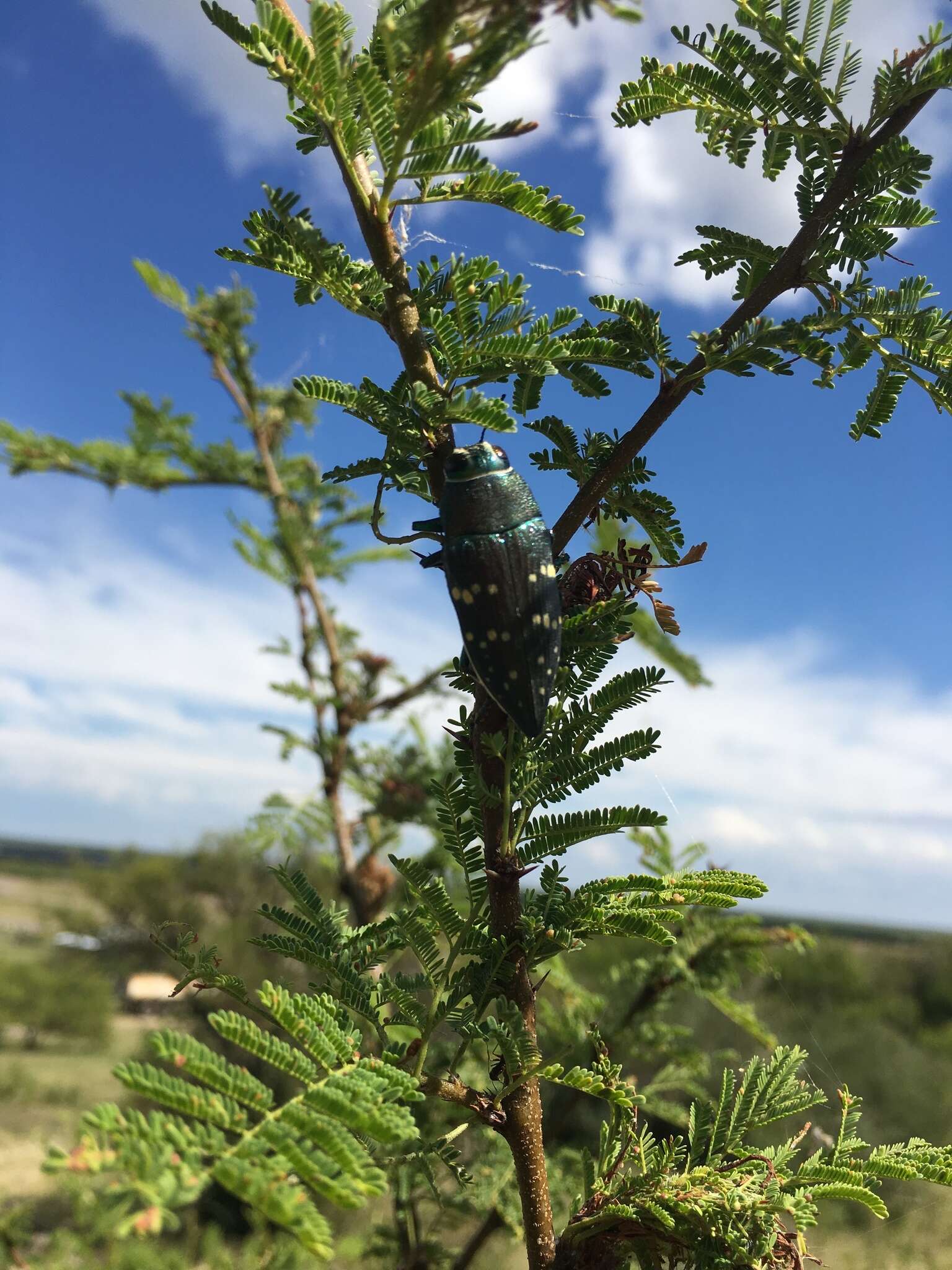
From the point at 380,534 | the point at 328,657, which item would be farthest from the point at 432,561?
the point at 328,657

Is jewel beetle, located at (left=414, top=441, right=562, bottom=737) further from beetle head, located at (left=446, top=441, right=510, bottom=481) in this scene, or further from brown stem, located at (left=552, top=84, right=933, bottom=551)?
brown stem, located at (left=552, top=84, right=933, bottom=551)

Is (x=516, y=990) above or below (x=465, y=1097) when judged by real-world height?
above

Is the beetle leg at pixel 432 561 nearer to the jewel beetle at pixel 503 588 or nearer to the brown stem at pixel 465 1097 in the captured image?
the jewel beetle at pixel 503 588

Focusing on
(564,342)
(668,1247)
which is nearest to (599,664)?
(564,342)

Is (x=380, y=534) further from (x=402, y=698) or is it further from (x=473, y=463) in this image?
(x=402, y=698)

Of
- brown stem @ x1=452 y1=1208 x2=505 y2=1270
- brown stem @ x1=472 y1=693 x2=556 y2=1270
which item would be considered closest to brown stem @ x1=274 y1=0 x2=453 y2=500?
brown stem @ x1=472 y1=693 x2=556 y2=1270

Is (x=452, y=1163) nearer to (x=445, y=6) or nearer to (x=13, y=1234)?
(x=445, y=6)

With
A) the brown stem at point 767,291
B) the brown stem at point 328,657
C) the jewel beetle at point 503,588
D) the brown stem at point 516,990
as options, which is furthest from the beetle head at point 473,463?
the brown stem at point 328,657
